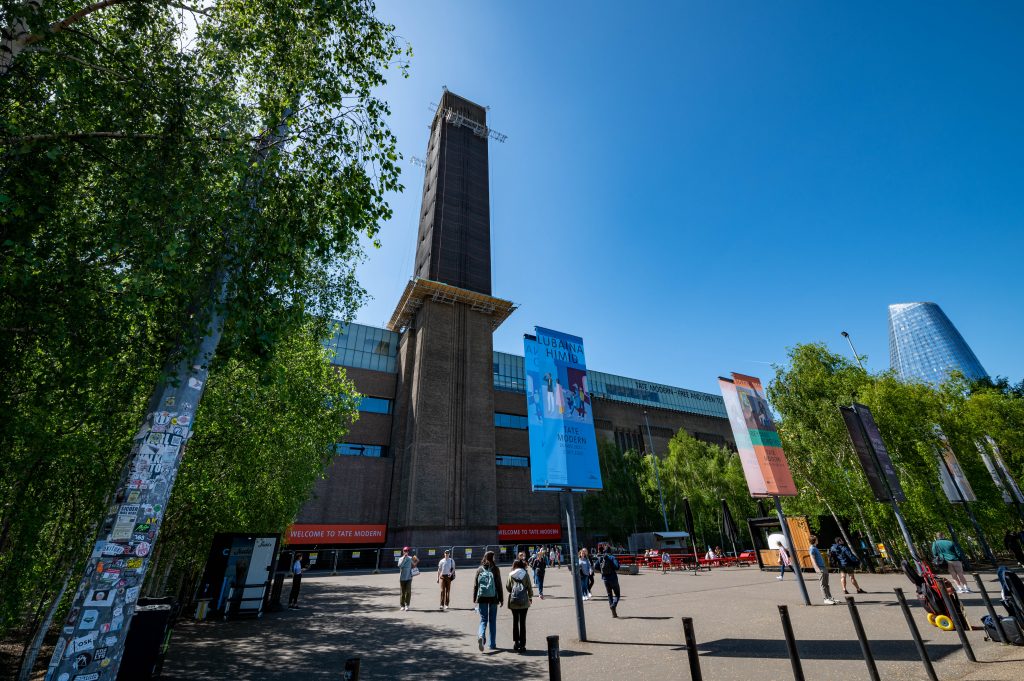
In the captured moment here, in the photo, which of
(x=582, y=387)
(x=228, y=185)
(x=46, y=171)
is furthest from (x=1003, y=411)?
(x=46, y=171)

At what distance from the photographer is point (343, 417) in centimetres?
2072

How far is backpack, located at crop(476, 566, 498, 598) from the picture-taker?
8.50 m

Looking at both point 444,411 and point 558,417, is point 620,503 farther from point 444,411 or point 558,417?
point 558,417

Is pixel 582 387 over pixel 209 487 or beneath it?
over

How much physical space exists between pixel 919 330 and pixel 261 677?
238 metres

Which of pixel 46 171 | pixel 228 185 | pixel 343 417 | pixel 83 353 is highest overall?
pixel 343 417

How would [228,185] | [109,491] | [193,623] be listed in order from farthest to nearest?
[193,623] → [109,491] → [228,185]

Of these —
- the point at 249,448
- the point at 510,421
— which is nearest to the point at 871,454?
the point at 249,448

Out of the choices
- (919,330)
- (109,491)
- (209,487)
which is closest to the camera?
(109,491)

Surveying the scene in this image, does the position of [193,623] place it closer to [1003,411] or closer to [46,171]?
[46,171]

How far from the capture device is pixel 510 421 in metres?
48.2

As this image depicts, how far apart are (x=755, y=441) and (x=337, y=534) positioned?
1390 inches

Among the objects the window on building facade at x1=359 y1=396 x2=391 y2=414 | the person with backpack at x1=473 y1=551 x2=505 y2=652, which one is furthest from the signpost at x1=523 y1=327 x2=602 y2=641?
the window on building facade at x1=359 y1=396 x2=391 y2=414

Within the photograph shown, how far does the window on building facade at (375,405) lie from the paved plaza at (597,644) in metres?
29.1
